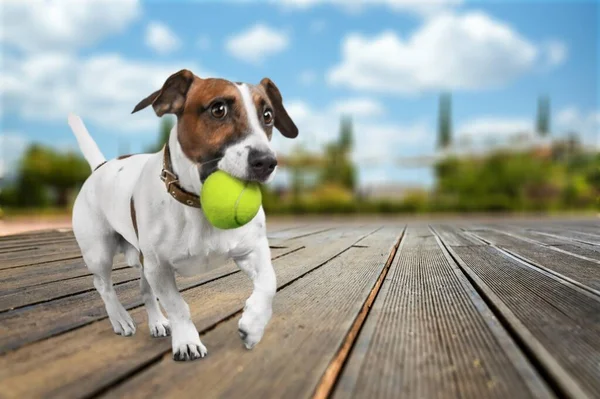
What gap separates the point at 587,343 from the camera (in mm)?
1634

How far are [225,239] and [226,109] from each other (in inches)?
16.3

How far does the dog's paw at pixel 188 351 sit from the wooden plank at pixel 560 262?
1.73 m

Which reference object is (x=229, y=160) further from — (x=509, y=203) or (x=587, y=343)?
(x=509, y=203)

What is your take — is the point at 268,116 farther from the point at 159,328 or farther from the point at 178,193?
the point at 159,328

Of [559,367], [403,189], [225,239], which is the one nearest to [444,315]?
[559,367]

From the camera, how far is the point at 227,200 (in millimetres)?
1605

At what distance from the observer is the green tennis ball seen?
5.28ft

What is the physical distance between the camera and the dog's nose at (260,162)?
1.62 metres

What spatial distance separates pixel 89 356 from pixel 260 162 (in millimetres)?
755

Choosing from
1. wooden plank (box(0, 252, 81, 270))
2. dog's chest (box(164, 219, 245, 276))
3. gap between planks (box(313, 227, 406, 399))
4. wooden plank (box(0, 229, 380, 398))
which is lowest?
wooden plank (box(0, 252, 81, 270))

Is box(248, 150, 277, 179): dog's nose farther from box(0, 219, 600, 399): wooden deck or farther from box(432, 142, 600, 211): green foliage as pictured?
box(432, 142, 600, 211): green foliage

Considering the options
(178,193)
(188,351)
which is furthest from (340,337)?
(178,193)

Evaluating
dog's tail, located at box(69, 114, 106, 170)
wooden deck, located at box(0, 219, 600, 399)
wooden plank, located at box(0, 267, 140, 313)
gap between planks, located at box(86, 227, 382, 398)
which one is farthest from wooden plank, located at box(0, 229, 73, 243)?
gap between planks, located at box(86, 227, 382, 398)

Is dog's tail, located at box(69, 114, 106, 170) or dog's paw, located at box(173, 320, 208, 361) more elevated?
dog's tail, located at box(69, 114, 106, 170)
